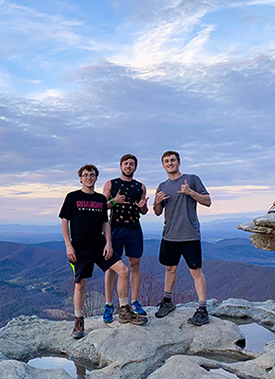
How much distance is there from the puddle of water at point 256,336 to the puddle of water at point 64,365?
7.00 ft

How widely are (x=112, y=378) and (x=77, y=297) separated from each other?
1.22 metres

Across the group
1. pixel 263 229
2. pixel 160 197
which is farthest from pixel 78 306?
pixel 263 229

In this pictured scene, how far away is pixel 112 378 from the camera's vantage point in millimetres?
3525

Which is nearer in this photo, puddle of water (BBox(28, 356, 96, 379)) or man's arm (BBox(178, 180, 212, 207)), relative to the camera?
puddle of water (BBox(28, 356, 96, 379))

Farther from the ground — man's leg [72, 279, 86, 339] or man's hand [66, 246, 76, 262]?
man's hand [66, 246, 76, 262]

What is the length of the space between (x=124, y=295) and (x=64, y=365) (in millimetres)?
1101

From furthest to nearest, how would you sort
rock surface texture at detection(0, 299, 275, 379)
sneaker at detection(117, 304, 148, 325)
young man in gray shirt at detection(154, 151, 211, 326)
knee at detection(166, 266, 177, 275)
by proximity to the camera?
knee at detection(166, 266, 177, 275) → young man in gray shirt at detection(154, 151, 211, 326) → sneaker at detection(117, 304, 148, 325) → rock surface texture at detection(0, 299, 275, 379)

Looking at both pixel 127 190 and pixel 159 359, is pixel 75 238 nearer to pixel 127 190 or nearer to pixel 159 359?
pixel 127 190

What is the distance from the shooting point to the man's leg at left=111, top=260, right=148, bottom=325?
4422mm

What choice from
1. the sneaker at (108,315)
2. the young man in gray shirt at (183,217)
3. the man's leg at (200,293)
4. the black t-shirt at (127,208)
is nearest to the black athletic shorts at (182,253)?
the young man in gray shirt at (183,217)

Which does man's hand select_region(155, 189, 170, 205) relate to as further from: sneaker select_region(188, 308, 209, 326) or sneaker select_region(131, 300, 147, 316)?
sneaker select_region(188, 308, 209, 326)

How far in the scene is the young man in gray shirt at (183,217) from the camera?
183 inches

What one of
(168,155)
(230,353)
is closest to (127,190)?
(168,155)

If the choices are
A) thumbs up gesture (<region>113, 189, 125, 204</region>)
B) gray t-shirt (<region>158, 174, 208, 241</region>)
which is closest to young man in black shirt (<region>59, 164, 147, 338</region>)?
thumbs up gesture (<region>113, 189, 125, 204</region>)
